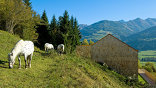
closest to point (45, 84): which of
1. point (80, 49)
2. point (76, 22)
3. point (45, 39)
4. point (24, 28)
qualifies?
point (80, 49)

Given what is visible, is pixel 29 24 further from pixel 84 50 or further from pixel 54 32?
pixel 84 50

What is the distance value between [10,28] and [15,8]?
17.3ft

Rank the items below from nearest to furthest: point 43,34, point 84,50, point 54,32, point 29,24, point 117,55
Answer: point 117,55
point 84,50
point 29,24
point 54,32
point 43,34

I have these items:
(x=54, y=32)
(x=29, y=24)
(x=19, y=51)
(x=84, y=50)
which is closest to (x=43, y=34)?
(x=54, y=32)

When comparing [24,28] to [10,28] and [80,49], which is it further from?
[80,49]

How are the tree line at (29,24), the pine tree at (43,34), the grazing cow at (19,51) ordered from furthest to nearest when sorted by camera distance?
1. the pine tree at (43,34)
2. the tree line at (29,24)
3. the grazing cow at (19,51)

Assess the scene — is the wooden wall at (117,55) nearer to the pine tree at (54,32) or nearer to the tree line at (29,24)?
the tree line at (29,24)

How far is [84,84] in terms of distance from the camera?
10195mm

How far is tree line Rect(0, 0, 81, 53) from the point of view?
A: 27000mm

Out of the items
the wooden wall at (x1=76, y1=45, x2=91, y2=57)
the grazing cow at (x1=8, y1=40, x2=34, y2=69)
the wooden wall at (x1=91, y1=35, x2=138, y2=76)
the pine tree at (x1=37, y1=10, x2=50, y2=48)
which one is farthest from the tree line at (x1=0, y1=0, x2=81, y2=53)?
the grazing cow at (x1=8, y1=40, x2=34, y2=69)

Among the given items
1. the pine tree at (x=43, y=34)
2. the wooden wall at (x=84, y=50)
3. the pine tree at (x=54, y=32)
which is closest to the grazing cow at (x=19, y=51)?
the wooden wall at (x=84, y=50)

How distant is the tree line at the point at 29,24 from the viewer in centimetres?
2700

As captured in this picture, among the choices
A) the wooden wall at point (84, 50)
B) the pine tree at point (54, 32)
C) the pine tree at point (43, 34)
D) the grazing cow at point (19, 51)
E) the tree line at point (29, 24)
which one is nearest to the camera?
the grazing cow at point (19, 51)

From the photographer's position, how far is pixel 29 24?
34531 millimetres
